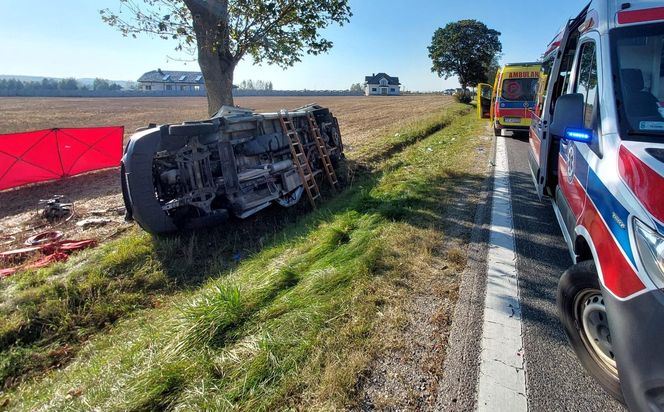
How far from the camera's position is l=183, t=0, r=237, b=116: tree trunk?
7.95 m

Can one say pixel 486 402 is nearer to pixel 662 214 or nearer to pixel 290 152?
pixel 662 214

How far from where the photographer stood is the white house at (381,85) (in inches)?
4274

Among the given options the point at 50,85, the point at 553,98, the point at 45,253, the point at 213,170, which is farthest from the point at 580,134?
the point at 50,85

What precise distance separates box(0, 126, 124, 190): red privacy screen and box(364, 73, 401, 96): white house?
104 metres

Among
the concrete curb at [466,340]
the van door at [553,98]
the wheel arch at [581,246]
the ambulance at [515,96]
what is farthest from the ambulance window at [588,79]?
the ambulance at [515,96]

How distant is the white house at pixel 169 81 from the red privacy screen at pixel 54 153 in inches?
3479

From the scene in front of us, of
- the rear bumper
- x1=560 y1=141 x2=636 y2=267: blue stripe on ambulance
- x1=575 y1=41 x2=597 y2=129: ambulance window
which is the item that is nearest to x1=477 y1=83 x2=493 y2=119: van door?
x1=575 y1=41 x2=597 y2=129: ambulance window

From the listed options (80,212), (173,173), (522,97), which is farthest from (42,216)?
(522,97)

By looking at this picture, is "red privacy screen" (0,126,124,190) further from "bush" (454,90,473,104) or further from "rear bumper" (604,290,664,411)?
"bush" (454,90,473,104)

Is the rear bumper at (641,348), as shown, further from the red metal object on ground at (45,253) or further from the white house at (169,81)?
the white house at (169,81)

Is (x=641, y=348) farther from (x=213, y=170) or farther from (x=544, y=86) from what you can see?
(x=544, y=86)

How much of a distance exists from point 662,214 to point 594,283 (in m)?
0.80

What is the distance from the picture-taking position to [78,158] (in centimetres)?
979

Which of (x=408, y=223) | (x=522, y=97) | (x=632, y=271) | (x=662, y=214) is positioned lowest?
(x=408, y=223)
